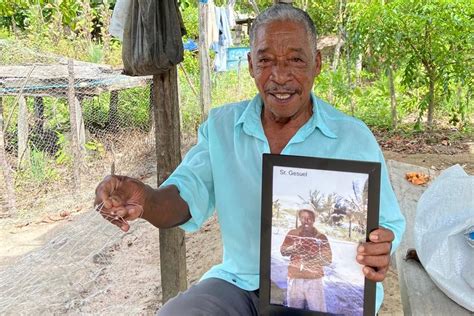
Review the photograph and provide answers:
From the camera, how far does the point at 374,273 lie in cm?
144

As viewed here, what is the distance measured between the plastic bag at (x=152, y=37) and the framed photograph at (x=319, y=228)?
4.72 feet

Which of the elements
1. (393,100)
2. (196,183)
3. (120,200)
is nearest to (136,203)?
(120,200)

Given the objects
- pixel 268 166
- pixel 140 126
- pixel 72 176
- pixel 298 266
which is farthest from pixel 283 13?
pixel 140 126

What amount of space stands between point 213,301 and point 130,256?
326cm

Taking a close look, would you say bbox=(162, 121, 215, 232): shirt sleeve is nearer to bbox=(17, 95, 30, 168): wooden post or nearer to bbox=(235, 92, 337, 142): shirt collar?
bbox=(235, 92, 337, 142): shirt collar

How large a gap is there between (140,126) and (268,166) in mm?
5630

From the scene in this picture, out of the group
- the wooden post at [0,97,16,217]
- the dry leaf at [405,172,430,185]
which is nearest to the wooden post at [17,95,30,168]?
the wooden post at [0,97,16,217]

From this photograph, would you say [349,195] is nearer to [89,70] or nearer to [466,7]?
[89,70]

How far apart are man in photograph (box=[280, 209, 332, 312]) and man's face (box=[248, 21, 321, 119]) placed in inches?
17.4

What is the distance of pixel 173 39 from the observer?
2787 mm

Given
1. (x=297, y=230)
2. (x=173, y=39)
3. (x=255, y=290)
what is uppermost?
(x=173, y=39)

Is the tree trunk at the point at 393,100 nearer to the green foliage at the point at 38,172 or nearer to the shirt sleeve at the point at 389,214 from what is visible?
the green foliage at the point at 38,172

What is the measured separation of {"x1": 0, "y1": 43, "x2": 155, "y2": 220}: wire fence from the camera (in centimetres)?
532

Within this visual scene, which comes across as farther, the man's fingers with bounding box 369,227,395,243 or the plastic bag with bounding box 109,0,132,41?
the plastic bag with bounding box 109,0,132,41
